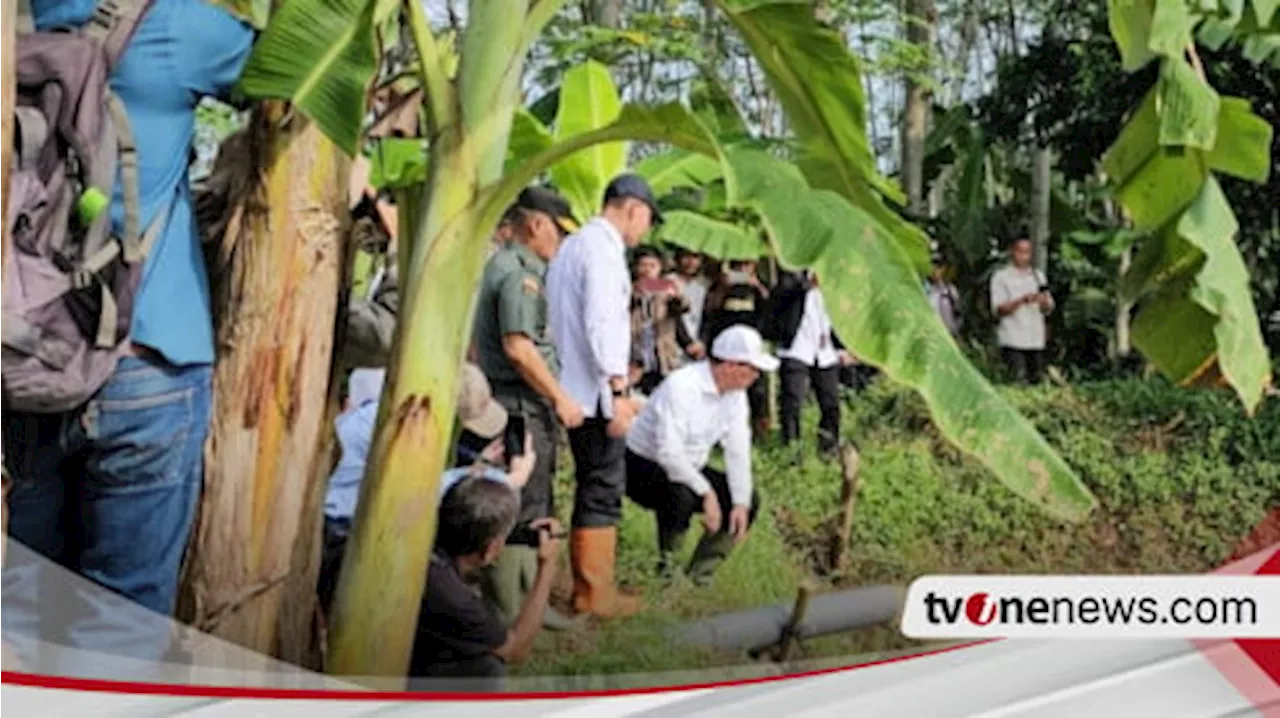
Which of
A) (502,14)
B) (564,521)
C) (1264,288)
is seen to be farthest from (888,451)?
(502,14)

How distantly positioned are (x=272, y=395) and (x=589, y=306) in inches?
15.3

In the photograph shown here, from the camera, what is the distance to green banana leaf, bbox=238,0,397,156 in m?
1.81

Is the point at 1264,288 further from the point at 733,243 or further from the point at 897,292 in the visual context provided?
the point at 733,243

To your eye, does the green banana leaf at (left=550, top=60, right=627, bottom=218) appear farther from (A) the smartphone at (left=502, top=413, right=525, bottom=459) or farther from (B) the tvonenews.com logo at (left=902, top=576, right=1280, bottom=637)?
(B) the tvonenews.com logo at (left=902, top=576, right=1280, bottom=637)

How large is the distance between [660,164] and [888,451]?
17.8 inches

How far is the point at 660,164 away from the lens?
203cm

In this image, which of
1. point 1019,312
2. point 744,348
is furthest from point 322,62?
point 1019,312

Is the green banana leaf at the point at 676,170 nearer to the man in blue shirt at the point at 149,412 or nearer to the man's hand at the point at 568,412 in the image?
the man's hand at the point at 568,412

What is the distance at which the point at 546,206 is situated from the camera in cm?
204

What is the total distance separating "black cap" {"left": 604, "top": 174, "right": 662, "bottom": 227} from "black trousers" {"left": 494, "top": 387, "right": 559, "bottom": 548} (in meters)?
0.26

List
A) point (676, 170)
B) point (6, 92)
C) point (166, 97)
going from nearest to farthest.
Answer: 1. point (6, 92)
2. point (166, 97)
3. point (676, 170)

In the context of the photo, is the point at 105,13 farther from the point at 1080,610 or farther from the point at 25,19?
the point at 1080,610

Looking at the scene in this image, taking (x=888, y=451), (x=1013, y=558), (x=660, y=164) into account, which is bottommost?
(x=1013, y=558)

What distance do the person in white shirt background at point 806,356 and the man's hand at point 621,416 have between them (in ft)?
0.61
